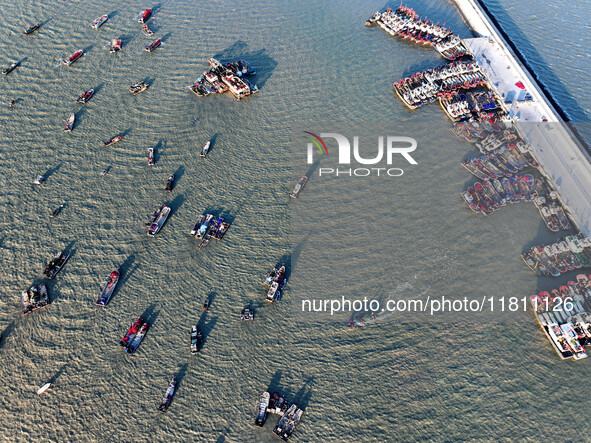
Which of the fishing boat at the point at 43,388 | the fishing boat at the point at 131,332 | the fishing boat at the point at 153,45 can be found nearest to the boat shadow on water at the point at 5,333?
the fishing boat at the point at 43,388

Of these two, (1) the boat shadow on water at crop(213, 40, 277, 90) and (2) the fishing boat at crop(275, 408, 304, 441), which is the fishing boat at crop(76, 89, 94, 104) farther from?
(2) the fishing boat at crop(275, 408, 304, 441)

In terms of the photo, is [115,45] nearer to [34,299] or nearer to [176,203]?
[176,203]

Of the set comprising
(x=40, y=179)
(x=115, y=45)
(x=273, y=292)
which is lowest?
(x=40, y=179)

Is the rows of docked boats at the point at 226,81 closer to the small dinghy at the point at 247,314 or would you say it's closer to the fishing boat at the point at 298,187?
the fishing boat at the point at 298,187

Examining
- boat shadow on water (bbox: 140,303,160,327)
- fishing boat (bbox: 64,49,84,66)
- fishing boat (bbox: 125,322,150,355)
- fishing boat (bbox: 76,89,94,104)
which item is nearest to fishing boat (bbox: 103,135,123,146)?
fishing boat (bbox: 76,89,94,104)

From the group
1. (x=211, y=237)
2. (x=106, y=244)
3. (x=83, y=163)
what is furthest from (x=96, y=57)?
(x=211, y=237)

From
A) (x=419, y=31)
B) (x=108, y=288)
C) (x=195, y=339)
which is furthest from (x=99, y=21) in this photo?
(x=195, y=339)

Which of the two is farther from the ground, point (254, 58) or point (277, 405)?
point (254, 58)
